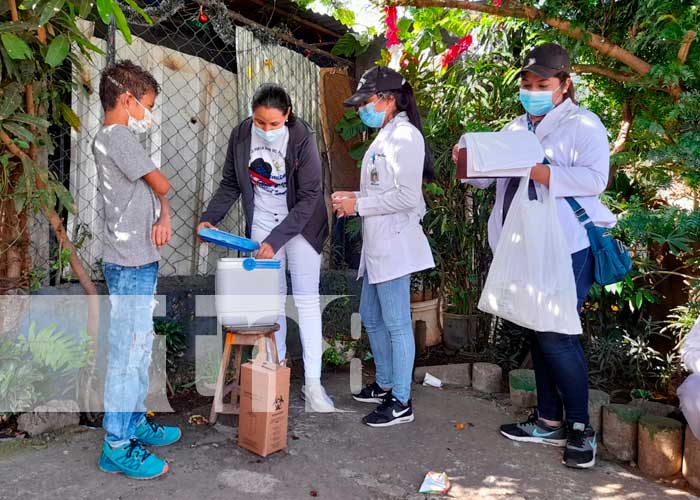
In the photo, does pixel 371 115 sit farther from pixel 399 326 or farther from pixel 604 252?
pixel 604 252

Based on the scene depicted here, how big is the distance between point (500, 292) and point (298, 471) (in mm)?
1256

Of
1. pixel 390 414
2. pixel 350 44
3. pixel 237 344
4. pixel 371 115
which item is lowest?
pixel 390 414

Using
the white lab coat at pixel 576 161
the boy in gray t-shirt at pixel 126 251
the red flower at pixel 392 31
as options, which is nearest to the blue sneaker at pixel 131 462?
the boy in gray t-shirt at pixel 126 251

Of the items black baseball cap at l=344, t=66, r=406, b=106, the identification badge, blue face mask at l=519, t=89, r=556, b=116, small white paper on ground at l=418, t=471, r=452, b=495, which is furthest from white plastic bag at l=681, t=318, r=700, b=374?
black baseball cap at l=344, t=66, r=406, b=106

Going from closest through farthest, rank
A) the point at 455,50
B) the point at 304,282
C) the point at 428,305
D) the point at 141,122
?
the point at 141,122 → the point at 304,282 → the point at 455,50 → the point at 428,305

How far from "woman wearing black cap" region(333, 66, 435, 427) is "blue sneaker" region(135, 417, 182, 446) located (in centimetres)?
102

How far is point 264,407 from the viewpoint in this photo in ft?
8.39

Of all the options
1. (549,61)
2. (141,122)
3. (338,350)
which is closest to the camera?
(141,122)

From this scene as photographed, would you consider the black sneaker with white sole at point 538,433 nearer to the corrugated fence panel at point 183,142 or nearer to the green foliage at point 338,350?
the green foliage at point 338,350

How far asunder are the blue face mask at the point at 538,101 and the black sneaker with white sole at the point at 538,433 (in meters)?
1.62

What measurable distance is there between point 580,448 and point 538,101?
1.70 m

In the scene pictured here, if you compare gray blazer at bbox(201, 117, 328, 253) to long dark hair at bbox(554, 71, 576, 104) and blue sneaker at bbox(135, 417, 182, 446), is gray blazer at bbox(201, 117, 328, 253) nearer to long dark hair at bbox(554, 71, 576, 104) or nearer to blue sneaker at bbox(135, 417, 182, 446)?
blue sneaker at bbox(135, 417, 182, 446)

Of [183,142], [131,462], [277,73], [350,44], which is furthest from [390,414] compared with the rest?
[350,44]

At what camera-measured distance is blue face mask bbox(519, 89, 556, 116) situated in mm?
2715
